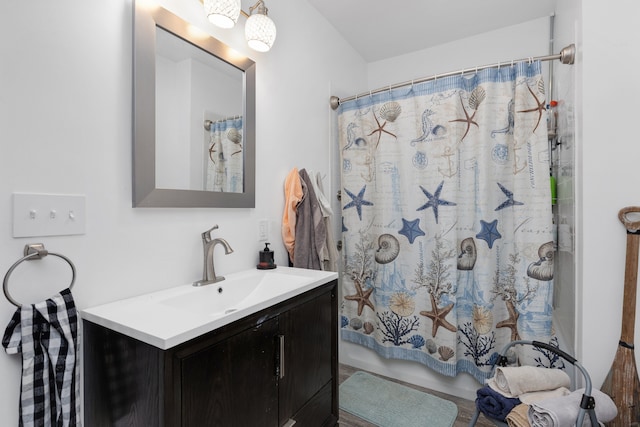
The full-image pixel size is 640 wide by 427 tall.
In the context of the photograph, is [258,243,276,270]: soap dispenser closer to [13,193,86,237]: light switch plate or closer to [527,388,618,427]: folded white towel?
[13,193,86,237]: light switch plate

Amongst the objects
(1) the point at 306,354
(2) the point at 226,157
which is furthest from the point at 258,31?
(1) the point at 306,354

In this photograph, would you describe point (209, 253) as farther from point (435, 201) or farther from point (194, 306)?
point (435, 201)

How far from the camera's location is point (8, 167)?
0.79 m

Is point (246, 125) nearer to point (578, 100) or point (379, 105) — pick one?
point (379, 105)

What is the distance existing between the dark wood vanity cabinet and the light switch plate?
0.30m

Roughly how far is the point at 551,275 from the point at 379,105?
1.43 metres

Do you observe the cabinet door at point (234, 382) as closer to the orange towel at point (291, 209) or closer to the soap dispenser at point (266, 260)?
the soap dispenser at point (266, 260)

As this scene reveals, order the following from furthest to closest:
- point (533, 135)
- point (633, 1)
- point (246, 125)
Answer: point (533, 135), point (246, 125), point (633, 1)

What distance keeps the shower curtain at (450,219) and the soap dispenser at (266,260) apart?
2.67 ft

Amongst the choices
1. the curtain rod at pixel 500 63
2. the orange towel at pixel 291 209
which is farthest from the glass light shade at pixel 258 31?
the curtain rod at pixel 500 63

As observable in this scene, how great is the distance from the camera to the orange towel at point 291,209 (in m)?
1.71

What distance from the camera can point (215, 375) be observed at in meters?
0.87

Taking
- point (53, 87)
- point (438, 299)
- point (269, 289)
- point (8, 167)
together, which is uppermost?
point (53, 87)

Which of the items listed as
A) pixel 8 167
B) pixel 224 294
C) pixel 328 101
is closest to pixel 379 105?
pixel 328 101
